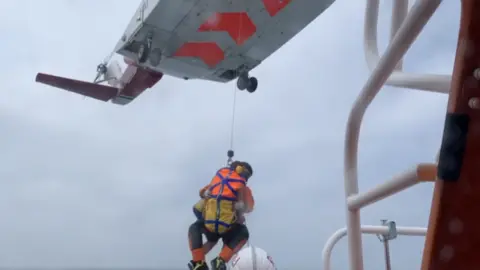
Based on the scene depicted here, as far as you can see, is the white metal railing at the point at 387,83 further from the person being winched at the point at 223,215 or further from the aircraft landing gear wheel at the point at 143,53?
the aircraft landing gear wheel at the point at 143,53

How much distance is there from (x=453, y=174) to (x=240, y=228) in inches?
176

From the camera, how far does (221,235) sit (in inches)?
210

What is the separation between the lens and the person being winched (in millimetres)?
4973

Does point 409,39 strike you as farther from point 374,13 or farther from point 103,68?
point 103,68

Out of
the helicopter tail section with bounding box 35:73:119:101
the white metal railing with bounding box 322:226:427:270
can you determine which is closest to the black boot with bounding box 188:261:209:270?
the white metal railing with bounding box 322:226:427:270

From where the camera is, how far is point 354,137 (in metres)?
1.26

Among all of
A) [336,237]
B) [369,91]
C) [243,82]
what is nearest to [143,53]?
[243,82]

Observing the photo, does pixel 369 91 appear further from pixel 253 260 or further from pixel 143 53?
pixel 143 53

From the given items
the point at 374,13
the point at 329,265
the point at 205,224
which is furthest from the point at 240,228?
the point at 374,13

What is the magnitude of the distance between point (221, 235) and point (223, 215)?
361mm

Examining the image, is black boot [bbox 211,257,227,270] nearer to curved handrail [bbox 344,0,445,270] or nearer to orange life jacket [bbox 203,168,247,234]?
orange life jacket [bbox 203,168,247,234]

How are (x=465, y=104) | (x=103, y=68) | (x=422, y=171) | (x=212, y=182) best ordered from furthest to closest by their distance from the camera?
1. (x=103, y=68)
2. (x=212, y=182)
3. (x=422, y=171)
4. (x=465, y=104)

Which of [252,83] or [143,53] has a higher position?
[143,53]

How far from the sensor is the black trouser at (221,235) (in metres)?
5.26
